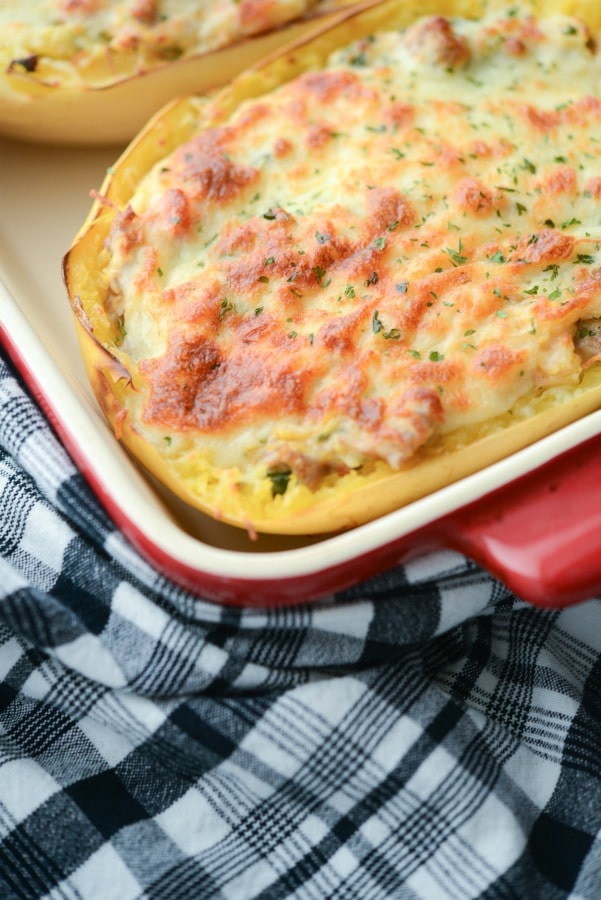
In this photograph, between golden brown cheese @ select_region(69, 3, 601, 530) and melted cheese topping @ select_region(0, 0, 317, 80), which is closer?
golden brown cheese @ select_region(69, 3, 601, 530)

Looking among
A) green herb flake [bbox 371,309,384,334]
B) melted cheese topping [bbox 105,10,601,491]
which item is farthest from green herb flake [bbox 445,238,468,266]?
green herb flake [bbox 371,309,384,334]

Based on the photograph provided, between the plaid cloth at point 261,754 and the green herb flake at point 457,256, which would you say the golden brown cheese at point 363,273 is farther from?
the plaid cloth at point 261,754

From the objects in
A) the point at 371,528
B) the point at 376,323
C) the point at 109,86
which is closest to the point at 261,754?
the point at 371,528

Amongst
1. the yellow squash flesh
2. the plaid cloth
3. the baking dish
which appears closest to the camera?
the baking dish

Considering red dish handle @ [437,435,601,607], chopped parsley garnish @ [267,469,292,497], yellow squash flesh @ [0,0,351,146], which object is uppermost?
yellow squash flesh @ [0,0,351,146]

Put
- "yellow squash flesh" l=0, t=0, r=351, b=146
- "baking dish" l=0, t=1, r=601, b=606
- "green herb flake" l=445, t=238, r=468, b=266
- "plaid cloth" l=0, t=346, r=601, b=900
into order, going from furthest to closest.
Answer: "yellow squash flesh" l=0, t=0, r=351, b=146 < "green herb flake" l=445, t=238, r=468, b=266 < "plaid cloth" l=0, t=346, r=601, b=900 < "baking dish" l=0, t=1, r=601, b=606

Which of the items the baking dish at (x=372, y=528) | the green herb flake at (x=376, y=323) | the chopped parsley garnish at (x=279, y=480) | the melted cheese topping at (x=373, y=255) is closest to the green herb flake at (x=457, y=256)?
the melted cheese topping at (x=373, y=255)

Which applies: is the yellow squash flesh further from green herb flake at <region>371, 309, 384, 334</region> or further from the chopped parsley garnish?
the chopped parsley garnish

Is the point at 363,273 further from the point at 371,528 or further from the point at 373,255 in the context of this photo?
the point at 371,528
